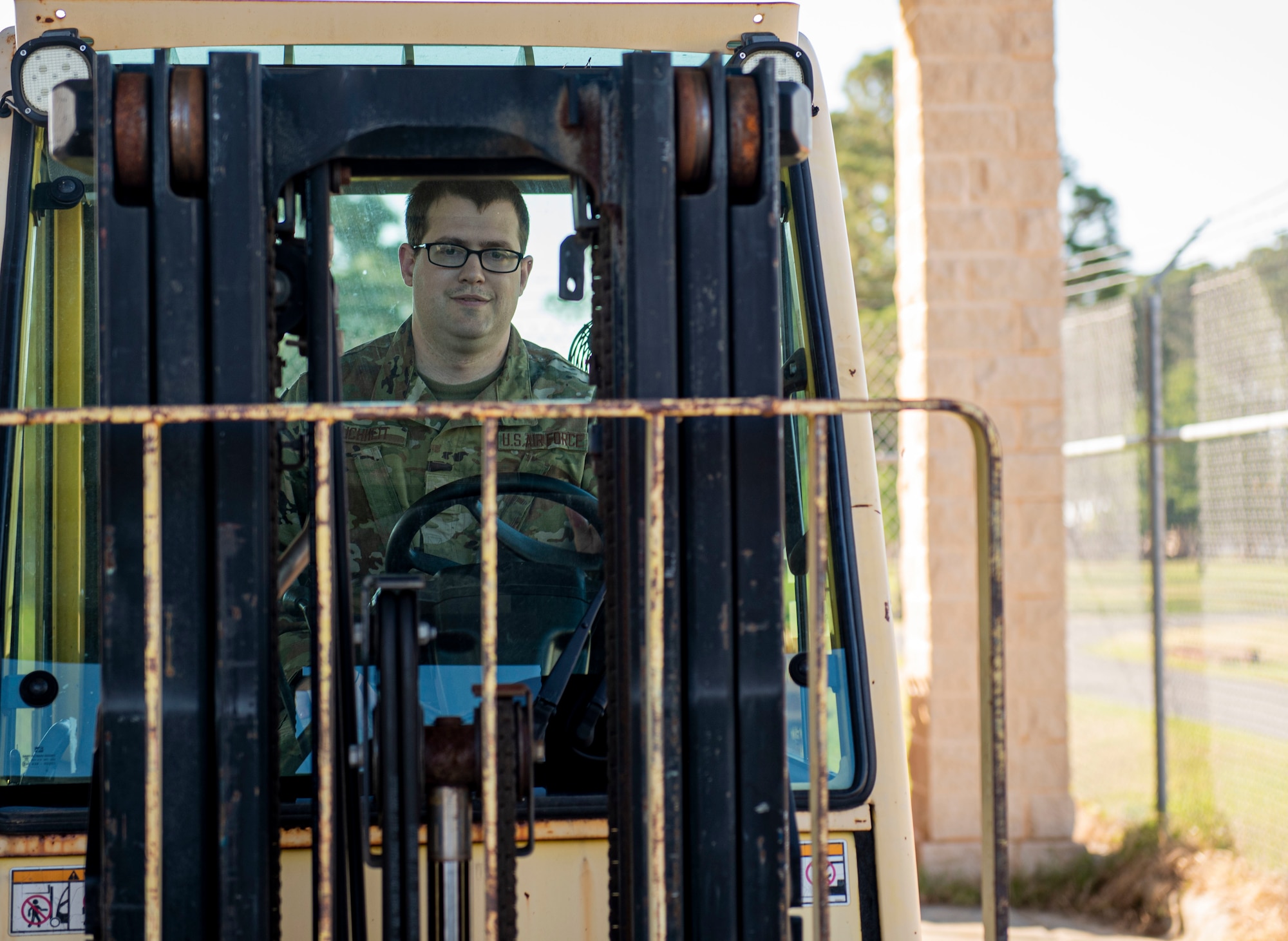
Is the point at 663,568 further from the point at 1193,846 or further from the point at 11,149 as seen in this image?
the point at 1193,846

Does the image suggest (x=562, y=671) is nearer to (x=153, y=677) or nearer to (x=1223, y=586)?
(x=153, y=677)

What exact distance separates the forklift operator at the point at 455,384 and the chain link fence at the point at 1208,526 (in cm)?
429

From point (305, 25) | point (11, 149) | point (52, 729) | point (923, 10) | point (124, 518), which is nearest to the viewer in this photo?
point (124, 518)

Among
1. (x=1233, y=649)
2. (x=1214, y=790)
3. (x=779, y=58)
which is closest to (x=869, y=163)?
(x=1233, y=649)

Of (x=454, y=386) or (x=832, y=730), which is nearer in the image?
(x=832, y=730)

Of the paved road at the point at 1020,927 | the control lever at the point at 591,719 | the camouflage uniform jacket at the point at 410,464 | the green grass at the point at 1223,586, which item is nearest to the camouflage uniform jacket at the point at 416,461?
the camouflage uniform jacket at the point at 410,464

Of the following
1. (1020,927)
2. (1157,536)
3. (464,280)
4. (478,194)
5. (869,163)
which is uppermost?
(869,163)

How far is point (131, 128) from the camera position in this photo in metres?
1.60

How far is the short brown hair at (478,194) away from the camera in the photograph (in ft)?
8.04

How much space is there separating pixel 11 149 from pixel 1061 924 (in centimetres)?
539

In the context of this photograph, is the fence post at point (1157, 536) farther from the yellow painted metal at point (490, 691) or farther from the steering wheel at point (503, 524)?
the yellow painted metal at point (490, 691)

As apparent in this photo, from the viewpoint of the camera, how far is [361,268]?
8.16ft

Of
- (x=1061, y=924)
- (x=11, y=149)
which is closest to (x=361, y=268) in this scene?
(x=11, y=149)

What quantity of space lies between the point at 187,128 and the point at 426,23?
976 mm
